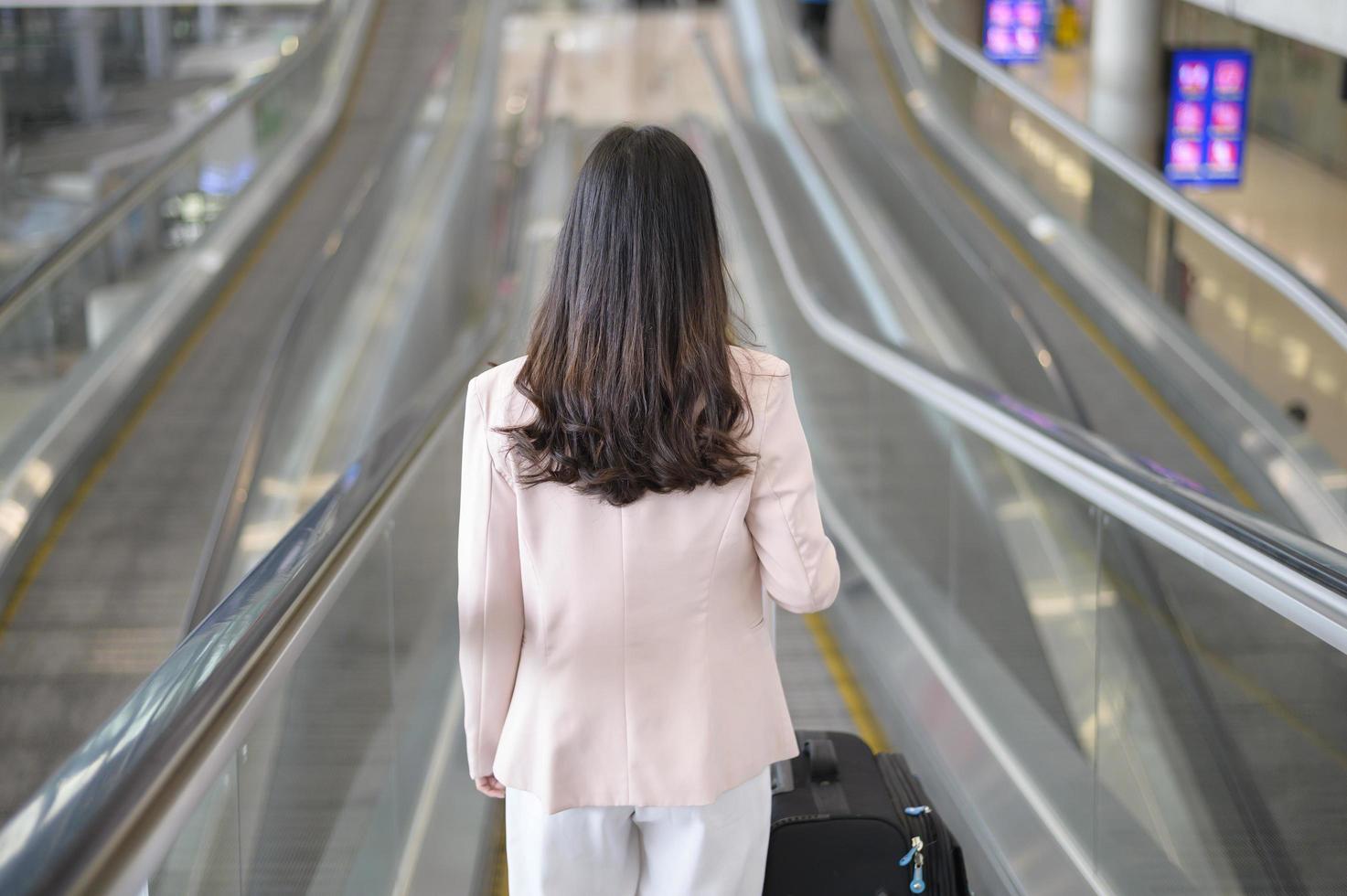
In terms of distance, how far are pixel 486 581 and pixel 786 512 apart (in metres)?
0.42

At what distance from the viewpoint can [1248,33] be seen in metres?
16.0

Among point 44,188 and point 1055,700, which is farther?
point 44,188

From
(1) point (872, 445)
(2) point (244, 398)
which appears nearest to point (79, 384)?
(2) point (244, 398)

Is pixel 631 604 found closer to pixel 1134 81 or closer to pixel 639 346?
pixel 639 346

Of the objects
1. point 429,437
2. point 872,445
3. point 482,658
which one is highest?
point 482,658

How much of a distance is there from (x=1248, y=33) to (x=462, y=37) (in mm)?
8733

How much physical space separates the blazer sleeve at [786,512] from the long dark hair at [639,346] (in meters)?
0.06

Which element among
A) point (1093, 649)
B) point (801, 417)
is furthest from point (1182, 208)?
point (1093, 649)

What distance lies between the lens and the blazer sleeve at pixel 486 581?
1926 millimetres

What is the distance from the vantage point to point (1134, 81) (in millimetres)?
12406

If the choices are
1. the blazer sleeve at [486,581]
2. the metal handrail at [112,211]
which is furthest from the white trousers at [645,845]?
the metal handrail at [112,211]

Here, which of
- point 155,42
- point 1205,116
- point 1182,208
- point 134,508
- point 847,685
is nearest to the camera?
point 847,685

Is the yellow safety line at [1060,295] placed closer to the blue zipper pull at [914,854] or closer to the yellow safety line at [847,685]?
the yellow safety line at [847,685]

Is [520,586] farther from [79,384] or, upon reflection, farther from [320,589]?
[79,384]
